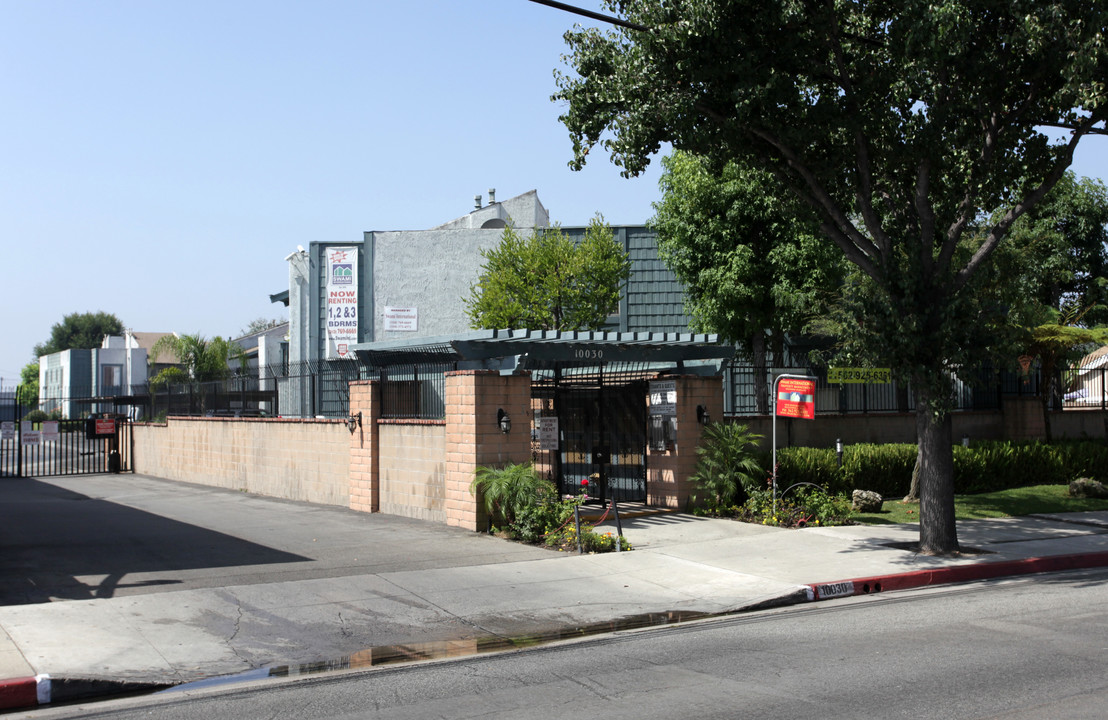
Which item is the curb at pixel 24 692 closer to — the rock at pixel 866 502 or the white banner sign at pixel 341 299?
the rock at pixel 866 502

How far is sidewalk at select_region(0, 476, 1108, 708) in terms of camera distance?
329 inches

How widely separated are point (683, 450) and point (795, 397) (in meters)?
2.14

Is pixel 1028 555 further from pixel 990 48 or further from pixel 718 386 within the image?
pixel 990 48

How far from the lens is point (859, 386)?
21.1 metres

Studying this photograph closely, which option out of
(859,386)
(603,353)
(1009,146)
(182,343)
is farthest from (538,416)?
(182,343)

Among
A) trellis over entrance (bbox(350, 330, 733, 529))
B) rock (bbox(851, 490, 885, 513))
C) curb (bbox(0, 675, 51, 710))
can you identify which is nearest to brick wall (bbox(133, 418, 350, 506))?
trellis over entrance (bbox(350, 330, 733, 529))

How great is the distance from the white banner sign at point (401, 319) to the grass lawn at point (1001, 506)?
68.0 ft

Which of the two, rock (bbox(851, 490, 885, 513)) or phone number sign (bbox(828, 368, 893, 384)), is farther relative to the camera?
phone number sign (bbox(828, 368, 893, 384))

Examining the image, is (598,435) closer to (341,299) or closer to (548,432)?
(548,432)

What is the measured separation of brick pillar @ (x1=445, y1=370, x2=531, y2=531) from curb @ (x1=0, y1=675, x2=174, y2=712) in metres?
7.71

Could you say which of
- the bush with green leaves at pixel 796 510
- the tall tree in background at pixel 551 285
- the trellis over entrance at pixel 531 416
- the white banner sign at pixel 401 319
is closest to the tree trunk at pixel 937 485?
the bush with green leaves at pixel 796 510

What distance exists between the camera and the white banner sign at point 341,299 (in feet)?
116

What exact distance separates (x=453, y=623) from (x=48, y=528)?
10.2 meters

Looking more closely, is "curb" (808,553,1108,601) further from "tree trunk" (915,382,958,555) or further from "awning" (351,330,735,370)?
"awning" (351,330,735,370)
